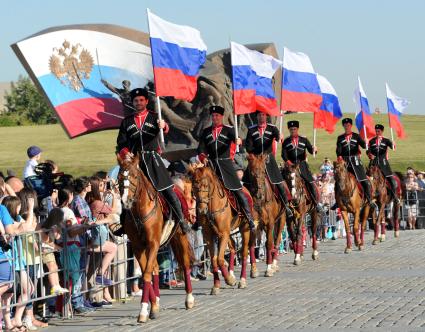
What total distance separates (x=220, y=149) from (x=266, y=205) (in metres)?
2.73

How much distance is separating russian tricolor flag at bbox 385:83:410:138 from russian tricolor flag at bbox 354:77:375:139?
1.21m

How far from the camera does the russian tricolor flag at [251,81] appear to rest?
21344mm

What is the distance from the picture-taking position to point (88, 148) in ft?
250

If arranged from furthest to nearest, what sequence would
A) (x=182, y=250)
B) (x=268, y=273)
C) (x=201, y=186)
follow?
1. (x=268, y=273)
2. (x=201, y=186)
3. (x=182, y=250)

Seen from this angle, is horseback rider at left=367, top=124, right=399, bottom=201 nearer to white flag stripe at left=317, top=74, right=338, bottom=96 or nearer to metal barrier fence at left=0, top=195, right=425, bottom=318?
white flag stripe at left=317, top=74, right=338, bottom=96

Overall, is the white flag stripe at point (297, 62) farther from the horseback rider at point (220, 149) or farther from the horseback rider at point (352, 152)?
the horseback rider at point (220, 149)

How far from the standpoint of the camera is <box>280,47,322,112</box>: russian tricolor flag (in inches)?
962

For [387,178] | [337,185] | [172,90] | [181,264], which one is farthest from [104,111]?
[181,264]

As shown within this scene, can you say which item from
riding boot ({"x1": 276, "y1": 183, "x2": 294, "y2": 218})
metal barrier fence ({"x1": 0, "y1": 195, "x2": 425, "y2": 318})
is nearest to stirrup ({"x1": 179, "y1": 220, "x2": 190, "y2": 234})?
metal barrier fence ({"x1": 0, "y1": 195, "x2": 425, "y2": 318})

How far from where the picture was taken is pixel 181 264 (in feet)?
51.6

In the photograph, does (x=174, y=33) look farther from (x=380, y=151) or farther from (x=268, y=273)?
(x=380, y=151)

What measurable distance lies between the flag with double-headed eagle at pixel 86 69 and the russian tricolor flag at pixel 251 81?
548cm

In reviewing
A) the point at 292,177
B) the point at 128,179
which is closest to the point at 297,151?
the point at 292,177

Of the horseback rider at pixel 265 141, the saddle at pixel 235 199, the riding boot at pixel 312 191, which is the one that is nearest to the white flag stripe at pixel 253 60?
the horseback rider at pixel 265 141
